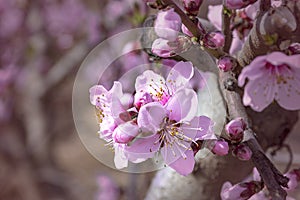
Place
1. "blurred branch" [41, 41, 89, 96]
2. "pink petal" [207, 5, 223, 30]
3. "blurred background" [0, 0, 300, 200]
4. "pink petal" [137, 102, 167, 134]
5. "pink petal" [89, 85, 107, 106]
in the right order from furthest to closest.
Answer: "blurred background" [0, 0, 300, 200]
"blurred branch" [41, 41, 89, 96]
"pink petal" [207, 5, 223, 30]
"pink petal" [89, 85, 107, 106]
"pink petal" [137, 102, 167, 134]

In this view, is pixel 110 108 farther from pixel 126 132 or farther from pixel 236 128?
pixel 236 128

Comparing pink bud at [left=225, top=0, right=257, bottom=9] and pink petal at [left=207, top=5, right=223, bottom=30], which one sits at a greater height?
pink bud at [left=225, top=0, right=257, bottom=9]

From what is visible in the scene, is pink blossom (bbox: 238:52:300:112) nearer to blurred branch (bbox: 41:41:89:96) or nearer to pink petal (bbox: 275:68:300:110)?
pink petal (bbox: 275:68:300:110)

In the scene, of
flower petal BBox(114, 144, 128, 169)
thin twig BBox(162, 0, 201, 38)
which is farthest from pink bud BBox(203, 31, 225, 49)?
flower petal BBox(114, 144, 128, 169)

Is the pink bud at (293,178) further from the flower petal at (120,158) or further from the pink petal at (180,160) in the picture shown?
the flower petal at (120,158)

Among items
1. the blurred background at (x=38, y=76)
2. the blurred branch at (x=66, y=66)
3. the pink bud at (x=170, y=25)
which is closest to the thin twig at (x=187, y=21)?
the pink bud at (x=170, y=25)

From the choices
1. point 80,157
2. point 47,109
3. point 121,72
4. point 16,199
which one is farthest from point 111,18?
point 80,157

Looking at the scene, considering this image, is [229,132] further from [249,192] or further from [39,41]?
[39,41]

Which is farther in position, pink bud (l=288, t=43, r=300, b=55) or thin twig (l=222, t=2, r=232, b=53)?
thin twig (l=222, t=2, r=232, b=53)
